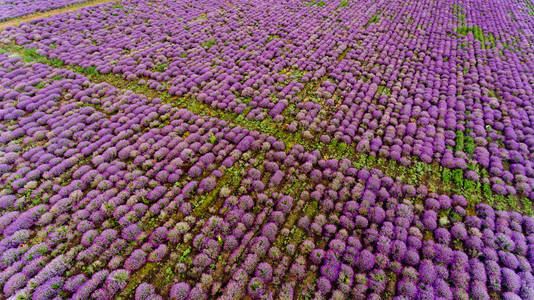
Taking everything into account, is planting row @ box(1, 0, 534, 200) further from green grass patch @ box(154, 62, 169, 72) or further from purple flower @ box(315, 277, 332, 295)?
purple flower @ box(315, 277, 332, 295)

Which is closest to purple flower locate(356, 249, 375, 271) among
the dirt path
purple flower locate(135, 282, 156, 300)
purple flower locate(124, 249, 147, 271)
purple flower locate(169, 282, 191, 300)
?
purple flower locate(169, 282, 191, 300)

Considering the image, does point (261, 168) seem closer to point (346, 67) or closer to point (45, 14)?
point (346, 67)

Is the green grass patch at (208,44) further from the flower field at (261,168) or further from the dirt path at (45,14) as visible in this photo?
the dirt path at (45,14)

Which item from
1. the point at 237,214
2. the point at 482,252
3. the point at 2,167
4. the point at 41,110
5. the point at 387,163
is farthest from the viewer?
the point at 41,110

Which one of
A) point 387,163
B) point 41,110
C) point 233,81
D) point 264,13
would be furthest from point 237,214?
point 264,13

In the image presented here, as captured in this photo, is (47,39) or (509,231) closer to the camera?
(509,231)

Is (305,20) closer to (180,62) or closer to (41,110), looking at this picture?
(180,62)

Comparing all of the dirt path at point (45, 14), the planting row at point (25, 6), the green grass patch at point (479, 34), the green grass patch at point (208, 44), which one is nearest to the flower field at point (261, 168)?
the green grass patch at point (208, 44)

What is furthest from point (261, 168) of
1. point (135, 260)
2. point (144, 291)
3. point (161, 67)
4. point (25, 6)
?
point (25, 6)
